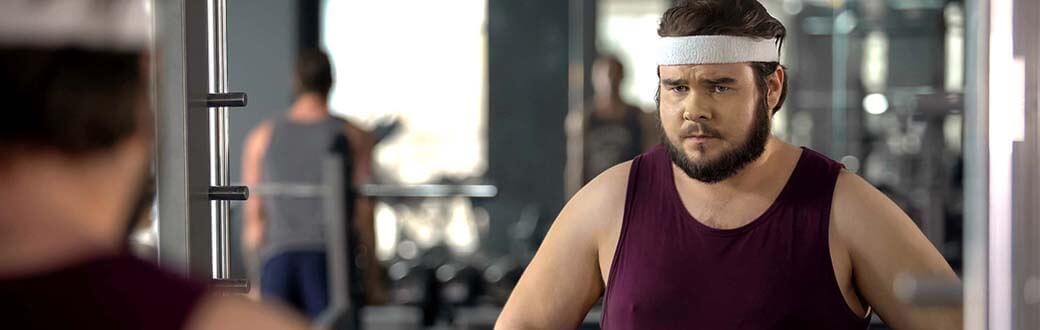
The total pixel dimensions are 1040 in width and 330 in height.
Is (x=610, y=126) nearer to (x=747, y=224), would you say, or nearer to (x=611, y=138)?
(x=611, y=138)

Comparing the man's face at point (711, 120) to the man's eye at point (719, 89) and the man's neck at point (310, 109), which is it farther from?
the man's neck at point (310, 109)

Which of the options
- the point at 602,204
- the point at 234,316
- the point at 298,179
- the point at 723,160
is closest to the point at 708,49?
the point at 723,160

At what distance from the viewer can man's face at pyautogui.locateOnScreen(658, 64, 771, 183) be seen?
189 cm

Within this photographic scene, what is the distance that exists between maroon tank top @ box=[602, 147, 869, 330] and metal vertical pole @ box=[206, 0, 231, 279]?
53cm

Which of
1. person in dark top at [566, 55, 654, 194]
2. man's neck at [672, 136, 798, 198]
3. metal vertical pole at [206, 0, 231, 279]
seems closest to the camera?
metal vertical pole at [206, 0, 231, 279]

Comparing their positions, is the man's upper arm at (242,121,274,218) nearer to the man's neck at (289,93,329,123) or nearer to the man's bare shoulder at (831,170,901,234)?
the man's neck at (289,93,329,123)

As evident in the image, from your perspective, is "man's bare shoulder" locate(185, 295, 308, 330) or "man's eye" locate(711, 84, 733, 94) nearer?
"man's bare shoulder" locate(185, 295, 308, 330)

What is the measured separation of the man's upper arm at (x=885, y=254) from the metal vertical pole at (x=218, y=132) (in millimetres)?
800

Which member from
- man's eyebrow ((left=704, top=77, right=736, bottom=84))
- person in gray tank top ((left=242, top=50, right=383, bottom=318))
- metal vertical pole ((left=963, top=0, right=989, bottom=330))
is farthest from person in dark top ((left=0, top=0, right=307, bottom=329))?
person in gray tank top ((left=242, top=50, right=383, bottom=318))

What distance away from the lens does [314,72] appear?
13.1 feet

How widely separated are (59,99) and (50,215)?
6cm

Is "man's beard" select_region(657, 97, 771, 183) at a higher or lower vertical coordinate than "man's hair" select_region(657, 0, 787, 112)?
lower

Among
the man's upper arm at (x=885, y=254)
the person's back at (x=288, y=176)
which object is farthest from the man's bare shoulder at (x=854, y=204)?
the person's back at (x=288, y=176)

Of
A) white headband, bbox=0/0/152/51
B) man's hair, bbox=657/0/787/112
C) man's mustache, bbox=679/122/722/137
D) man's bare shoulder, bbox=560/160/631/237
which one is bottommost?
man's bare shoulder, bbox=560/160/631/237
